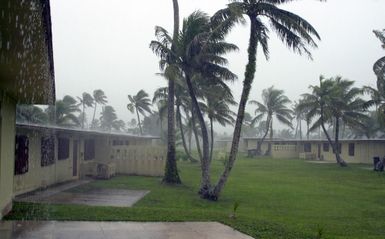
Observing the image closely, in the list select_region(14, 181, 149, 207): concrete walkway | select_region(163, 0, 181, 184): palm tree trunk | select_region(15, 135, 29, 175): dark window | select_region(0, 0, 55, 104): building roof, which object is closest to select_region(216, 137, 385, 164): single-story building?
select_region(163, 0, 181, 184): palm tree trunk

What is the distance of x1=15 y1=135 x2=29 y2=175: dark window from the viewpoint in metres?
12.5

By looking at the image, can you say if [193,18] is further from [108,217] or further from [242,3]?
[108,217]

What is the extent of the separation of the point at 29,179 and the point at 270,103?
41692 millimetres

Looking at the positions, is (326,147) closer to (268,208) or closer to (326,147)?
(326,147)

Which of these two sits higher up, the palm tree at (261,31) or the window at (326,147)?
the palm tree at (261,31)

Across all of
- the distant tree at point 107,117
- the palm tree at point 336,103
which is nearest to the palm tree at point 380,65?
the palm tree at point 336,103

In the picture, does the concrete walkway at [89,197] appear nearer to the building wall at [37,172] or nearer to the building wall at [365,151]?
the building wall at [37,172]

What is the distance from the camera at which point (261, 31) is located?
15.5 meters

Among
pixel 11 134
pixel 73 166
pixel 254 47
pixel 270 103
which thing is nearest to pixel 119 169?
pixel 73 166

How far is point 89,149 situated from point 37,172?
829cm

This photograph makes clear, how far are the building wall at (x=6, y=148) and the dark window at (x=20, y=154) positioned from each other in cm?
195

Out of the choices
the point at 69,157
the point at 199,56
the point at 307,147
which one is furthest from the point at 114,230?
the point at 307,147

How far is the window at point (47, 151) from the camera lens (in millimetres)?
16047

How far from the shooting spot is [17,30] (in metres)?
4.16
